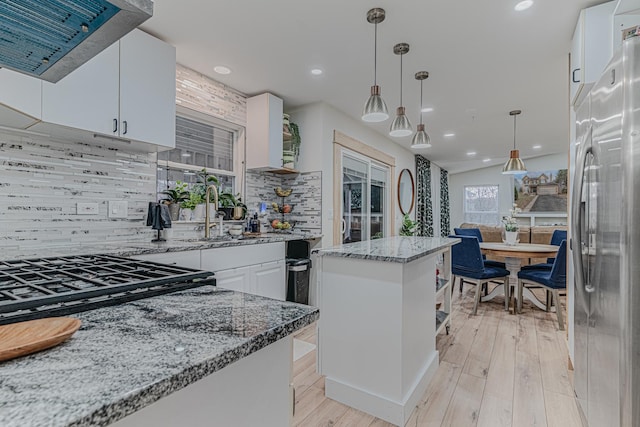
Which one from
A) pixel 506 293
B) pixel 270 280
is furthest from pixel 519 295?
pixel 270 280

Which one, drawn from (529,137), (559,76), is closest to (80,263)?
(559,76)

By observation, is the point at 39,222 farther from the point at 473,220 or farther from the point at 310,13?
the point at 473,220

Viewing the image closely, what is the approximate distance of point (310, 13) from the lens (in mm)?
2213

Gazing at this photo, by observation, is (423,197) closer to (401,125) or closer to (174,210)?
(401,125)

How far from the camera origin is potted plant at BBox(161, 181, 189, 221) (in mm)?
2775

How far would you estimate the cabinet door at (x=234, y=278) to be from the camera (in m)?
2.46

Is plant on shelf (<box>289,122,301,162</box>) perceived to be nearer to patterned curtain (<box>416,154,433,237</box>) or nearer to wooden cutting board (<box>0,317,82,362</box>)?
wooden cutting board (<box>0,317,82,362</box>)

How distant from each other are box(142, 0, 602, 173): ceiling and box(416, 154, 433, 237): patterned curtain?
3.04m

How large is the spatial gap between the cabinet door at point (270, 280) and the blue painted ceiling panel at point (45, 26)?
2040 mm

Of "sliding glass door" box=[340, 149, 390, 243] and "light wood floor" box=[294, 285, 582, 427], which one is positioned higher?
"sliding glass door" box=[340, 149, 390, 243]

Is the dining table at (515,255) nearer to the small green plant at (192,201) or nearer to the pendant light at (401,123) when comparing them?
the pendant light at (401,123)

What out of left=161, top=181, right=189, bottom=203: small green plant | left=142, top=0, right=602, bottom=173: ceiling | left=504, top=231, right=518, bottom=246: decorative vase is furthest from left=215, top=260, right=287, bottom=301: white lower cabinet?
left=504, top=231, right=518, bottom=246: decorative vase

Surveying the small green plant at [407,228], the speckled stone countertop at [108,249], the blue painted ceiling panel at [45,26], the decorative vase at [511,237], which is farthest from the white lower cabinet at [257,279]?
the small green plant at [407,228]

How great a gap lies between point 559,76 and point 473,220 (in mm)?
6841
